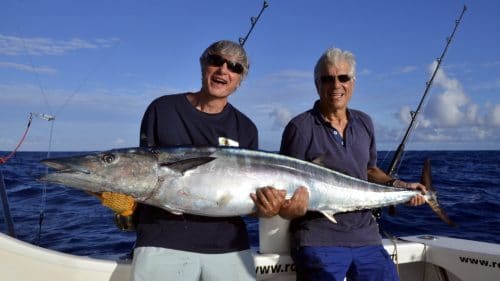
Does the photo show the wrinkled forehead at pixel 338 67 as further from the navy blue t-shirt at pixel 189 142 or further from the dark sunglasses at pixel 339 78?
the navy blue t-shirt at pixel 189 142

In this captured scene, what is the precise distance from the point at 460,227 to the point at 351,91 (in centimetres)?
732

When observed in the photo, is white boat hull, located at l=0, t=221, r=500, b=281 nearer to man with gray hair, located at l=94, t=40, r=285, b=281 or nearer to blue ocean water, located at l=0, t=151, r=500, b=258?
man with gray hair, located at l=94, t=40, r=285, b=281

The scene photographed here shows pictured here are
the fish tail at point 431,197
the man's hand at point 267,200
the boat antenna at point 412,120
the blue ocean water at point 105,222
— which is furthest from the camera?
the blue ocean water at point 105,222

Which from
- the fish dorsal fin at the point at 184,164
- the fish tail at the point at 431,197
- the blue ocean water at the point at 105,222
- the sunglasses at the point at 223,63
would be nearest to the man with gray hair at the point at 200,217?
the sunglasses at the point at 223,63

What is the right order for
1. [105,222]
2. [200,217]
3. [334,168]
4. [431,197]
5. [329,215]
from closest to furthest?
[200,217], [329,215], [334,168], [431,197], [105,222]

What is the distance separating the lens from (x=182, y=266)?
8.09 ft

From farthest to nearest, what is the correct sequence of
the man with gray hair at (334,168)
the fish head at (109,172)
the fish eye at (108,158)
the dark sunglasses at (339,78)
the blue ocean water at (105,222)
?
the blue ocean water at (105,222), the dark sunglasses at (339,78), the man with gray hair at (334,168), the fish eye at (108,158), the fish head at (109,172)

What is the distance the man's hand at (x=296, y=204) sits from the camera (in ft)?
Answer: 9.11

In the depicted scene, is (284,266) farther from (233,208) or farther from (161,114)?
(161,114)

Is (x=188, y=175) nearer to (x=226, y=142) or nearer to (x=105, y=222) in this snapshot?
(x=226, y=142)

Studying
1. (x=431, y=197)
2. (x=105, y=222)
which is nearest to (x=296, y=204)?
(x=431, y=197)

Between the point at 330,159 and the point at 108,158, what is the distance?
5.22ft

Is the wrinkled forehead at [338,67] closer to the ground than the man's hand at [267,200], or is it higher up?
higher up

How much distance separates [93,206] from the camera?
1239 centimetres
